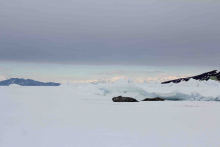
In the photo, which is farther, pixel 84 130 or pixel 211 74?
pixel 211 74

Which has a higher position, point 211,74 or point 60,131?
point 211,74

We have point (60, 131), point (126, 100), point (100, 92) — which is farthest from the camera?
point (100, 92)

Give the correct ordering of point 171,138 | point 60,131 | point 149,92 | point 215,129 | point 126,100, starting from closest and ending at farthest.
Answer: point 171,138 < point 60,131 < point 215,129 < point 126,100 < point 149,92

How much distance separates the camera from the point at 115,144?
3684 mm

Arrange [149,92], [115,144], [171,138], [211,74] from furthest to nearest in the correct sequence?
[211,74], [149,92], [171,138], [115,144]

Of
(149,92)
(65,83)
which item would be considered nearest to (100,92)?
(149,92)

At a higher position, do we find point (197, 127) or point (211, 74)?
point (211, 74)

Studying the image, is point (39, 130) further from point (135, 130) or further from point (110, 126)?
point (135, 130)

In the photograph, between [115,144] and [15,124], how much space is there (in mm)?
2776

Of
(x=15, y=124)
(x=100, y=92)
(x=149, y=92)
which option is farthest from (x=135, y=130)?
(x=100, y=92)

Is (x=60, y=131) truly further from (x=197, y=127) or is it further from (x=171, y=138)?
(x=197, y=127)

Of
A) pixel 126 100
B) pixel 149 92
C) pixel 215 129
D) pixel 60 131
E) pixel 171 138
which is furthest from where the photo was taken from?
pixel 149 92

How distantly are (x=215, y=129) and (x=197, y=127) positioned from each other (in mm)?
373

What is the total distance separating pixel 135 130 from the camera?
4762 millimetres
